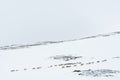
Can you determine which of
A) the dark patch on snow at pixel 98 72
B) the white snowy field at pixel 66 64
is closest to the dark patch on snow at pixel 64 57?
the white snowy field at pixel 66 64

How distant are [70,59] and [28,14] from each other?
18375 millimetres

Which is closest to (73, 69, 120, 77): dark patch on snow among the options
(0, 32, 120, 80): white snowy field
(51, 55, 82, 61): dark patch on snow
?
(0, 32, 120, 80): white snowy field

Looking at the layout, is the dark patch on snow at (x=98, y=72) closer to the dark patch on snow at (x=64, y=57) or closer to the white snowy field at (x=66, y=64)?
the white snowy field at (x=66, y=64)

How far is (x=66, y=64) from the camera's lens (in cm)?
1739

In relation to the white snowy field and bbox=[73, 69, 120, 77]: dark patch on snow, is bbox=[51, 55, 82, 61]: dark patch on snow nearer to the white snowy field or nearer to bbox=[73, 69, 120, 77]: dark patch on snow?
the white snowy field

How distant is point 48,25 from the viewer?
110 feet

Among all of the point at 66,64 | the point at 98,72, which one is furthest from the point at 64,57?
the point at 98,72

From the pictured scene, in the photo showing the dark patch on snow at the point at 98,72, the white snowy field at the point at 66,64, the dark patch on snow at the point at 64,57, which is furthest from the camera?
the dark patch on snow at the point at 64,57

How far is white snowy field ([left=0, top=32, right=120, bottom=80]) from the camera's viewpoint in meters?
14.3

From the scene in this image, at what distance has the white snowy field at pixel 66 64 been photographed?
14.3 m

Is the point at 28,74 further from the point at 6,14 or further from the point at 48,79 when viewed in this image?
the point at 6,14

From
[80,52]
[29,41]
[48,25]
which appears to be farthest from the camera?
[48,25]

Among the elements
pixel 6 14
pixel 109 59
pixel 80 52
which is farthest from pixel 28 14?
pixel 109 59

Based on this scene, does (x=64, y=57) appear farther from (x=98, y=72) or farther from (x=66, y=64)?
(x=98, y=72)
